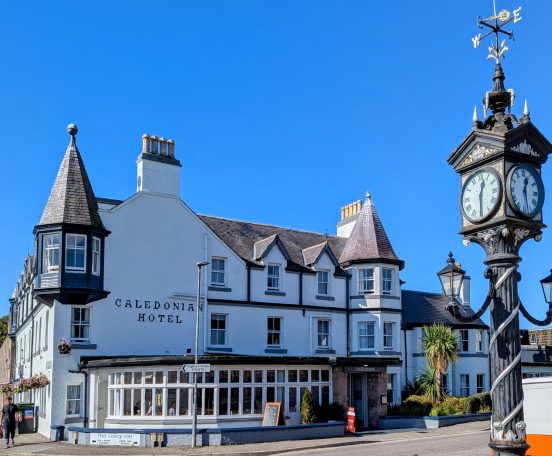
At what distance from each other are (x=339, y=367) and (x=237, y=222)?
478 inches

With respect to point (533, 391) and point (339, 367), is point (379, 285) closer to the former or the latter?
point (339, 367)

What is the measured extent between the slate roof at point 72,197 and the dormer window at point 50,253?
0.71 meters

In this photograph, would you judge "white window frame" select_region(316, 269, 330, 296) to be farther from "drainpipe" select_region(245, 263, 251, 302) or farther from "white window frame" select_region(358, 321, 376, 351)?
"drainpipe" select_region(245, 263, 251, 302)

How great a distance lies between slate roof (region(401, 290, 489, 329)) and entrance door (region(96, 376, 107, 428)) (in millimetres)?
19236

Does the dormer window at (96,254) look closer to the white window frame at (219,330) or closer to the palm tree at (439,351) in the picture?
the white window frame at (219,330)

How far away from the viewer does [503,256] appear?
8156 mm

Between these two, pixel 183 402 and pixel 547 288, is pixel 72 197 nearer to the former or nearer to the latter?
pixel 183 402

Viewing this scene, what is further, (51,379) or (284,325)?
(284,325)

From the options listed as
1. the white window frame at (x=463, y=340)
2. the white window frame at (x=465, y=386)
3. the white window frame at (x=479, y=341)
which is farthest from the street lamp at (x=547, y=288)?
the white window frame at (x=479, y=341)

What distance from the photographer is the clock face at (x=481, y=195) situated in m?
8.35

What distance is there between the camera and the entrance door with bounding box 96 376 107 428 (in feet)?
96.5

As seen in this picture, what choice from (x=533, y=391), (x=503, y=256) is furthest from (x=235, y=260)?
(x=503, y=256)

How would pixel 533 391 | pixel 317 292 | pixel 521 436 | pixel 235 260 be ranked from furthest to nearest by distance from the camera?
pixel 317 292
pixel 235 260
pixel 533 391
pixel 521 436

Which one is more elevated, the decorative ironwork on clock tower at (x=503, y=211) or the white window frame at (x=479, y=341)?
the decorative ironwork on clock tower at (x=503, y=211)
